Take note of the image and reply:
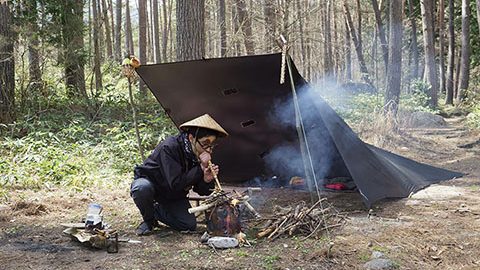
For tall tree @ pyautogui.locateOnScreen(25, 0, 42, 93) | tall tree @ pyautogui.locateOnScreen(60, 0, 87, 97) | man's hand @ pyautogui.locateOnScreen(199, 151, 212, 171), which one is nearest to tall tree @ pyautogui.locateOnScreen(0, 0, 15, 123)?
tall tree @ pyautogui.locateOnScreen(25, 0, 42, 93)

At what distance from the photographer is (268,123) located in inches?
196

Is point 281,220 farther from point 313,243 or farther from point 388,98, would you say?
point 388,98

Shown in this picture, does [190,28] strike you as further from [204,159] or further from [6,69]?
[6,69]

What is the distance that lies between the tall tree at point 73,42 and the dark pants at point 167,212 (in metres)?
5.83

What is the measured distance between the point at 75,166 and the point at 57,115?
281 cm

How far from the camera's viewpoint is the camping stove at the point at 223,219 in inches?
137

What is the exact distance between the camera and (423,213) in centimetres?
422

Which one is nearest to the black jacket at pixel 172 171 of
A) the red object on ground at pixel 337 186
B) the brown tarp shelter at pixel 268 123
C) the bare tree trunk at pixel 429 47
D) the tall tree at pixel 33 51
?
the brown tarp shelter at pixel 268 123

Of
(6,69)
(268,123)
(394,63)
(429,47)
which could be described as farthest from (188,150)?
(429,47)

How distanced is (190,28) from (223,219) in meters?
3.73

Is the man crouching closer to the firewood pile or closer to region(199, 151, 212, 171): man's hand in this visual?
region(199, 151, 212, 171): man's hand

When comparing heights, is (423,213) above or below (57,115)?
below

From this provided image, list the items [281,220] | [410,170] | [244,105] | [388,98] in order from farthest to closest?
[388,98]
[410,170]
[244,105]
[281,220]

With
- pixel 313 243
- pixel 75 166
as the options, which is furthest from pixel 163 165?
pixel 75 166
